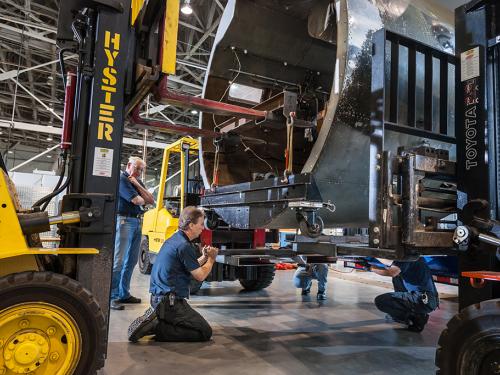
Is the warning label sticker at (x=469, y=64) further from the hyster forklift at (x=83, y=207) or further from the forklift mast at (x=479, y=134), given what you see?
the hyster forklift at (x=83, y=207)

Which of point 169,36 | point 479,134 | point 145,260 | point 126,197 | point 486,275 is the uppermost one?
point 169,36

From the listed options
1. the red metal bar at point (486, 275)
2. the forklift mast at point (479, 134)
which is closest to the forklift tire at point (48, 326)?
the red metal bar at point (486, 275)

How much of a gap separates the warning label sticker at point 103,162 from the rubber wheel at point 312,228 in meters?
1.46

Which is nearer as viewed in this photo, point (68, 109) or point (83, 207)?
point (83, 207)

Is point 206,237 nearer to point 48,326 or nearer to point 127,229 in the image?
point 127,229

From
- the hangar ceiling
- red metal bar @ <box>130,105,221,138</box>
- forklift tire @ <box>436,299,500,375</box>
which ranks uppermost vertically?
the hangar ceiling

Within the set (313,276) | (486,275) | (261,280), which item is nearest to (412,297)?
(313,276)

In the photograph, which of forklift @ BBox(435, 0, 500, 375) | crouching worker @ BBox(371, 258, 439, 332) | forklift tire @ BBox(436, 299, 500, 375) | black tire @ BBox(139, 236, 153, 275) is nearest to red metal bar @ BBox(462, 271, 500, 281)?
forklift @ BBox(435, 0, 500, 375)

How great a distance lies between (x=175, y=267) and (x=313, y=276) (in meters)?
3.27

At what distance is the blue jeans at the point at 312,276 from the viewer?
6594mm

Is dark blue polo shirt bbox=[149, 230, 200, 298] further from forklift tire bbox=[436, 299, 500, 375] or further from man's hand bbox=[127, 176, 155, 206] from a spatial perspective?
forklift tire bbox=[436, 299, 500, 375]

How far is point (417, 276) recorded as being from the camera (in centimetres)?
483

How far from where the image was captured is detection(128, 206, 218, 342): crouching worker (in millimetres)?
3988

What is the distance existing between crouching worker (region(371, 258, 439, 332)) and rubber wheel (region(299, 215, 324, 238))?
5.39 ft
